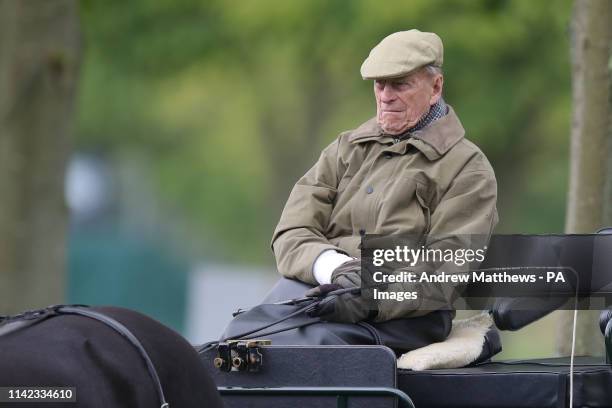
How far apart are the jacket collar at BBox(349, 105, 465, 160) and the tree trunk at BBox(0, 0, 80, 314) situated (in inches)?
206

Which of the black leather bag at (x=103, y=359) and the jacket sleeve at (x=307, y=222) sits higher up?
the jacket sleeve at (x=307, y=222)

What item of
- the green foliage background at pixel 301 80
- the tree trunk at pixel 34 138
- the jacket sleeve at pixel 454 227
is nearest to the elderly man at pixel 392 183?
the jacket sleeve at pixel 454 227

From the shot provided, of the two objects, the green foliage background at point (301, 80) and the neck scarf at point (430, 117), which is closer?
the neck scarf at point (430, 117)

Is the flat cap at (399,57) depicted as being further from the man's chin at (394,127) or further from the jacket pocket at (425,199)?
the jacket pocket at (425,199)

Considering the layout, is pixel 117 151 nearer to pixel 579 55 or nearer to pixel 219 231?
pixel 219 231

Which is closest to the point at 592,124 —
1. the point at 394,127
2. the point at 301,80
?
the point at 394,127

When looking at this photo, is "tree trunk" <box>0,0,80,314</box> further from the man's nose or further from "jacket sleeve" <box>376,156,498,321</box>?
"jacket sleeve" <box>376,156,498,321</box>

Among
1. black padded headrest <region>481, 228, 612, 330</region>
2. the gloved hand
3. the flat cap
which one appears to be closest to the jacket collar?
the flat cap

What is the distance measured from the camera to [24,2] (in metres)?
9.65

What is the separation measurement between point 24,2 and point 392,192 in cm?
574

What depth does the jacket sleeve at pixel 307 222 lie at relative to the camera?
15.2 feet

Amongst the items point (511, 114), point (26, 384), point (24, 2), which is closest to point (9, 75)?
point (24, 2)

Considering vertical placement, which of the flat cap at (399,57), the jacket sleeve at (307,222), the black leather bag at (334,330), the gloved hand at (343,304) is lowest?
the black leather bag at (334,330)

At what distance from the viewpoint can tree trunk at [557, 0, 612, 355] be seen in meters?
7.00
